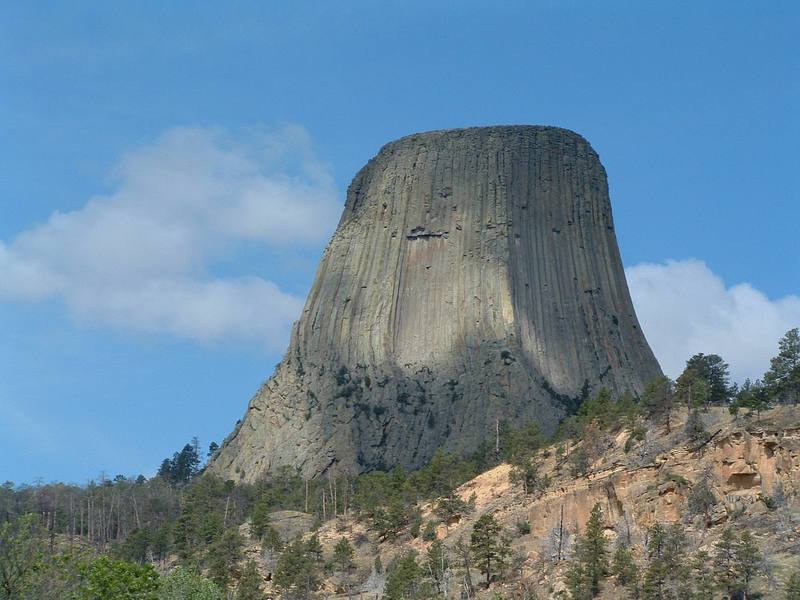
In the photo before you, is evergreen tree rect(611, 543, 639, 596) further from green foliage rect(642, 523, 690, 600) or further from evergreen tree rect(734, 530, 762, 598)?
evergreen tree rect(734, 530, 762, 598)

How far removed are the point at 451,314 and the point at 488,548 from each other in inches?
2923

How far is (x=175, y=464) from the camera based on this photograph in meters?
170

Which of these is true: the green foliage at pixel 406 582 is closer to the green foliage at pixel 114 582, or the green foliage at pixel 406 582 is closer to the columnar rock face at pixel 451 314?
the green foliage at pixel 114 582

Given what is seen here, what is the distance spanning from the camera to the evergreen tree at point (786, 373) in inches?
3538

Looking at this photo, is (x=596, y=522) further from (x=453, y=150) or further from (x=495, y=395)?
→ (x=453, y=150)

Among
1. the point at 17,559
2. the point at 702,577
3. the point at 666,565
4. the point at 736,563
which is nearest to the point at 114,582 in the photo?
the point at 17,559

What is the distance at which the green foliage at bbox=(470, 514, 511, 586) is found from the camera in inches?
2975

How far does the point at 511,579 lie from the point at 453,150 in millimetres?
86723

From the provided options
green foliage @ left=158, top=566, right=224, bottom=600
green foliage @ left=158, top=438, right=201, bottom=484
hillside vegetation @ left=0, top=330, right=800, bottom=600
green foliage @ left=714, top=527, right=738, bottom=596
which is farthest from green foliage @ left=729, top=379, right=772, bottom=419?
green foliage @ left=158, top=438, right=201, bottom=484

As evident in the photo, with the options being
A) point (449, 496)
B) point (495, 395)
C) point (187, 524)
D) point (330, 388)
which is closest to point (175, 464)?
point (330, 388)

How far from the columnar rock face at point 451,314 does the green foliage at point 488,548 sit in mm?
56155

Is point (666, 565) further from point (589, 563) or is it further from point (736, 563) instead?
point (589, 563)

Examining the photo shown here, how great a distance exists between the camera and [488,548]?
248 ft

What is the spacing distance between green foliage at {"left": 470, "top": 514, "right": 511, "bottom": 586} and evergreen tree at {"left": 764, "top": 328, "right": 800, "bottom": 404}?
21.3 metres
